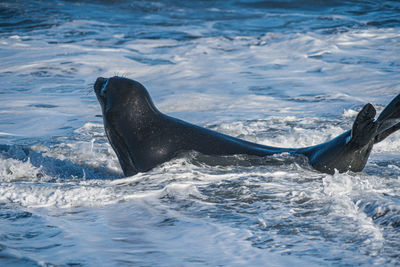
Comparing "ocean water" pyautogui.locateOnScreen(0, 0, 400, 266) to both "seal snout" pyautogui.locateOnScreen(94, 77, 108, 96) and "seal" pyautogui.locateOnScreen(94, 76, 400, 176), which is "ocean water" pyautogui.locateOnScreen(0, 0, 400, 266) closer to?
"seal" pyautogui.locateOnScreen(94, 76, 400, 176)

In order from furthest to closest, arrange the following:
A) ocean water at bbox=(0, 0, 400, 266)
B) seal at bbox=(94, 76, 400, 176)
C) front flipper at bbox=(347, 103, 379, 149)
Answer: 1. seal at bbox=(94, 76, 400, 176)
2. front flipper at bbox=(347, 103, 379, 149)
3. ocean water at bbox=(0, 0, 400, 266)

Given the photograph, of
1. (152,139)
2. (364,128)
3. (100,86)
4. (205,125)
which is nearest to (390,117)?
(364,128)

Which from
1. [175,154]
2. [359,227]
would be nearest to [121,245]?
[359,227]

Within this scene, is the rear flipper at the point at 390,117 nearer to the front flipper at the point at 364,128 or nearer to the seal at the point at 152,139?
the front flipper at the point at 364,128

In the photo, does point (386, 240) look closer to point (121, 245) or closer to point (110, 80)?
point (121, 245)

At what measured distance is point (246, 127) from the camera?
21.2 feet

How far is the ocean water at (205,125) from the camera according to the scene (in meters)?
2.78

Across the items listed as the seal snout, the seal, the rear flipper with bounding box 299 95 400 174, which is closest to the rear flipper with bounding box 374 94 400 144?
the rear flipper with bounding box 299 95 400 174

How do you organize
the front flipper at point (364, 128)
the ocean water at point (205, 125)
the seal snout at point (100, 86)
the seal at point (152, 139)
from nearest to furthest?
the ocean water at point (205, 125) < the front flipper at point (364, 128) < the seal at point (152, 139) < the seal snout at point (100, 86)

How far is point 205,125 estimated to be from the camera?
262 inches

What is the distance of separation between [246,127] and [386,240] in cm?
378

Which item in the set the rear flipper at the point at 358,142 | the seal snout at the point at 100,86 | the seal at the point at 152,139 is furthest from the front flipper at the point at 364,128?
the seal snout at the point at 100,86

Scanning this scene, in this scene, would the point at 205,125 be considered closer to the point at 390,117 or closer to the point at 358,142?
the point at 358,142

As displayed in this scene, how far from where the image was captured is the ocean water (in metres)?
2.78
